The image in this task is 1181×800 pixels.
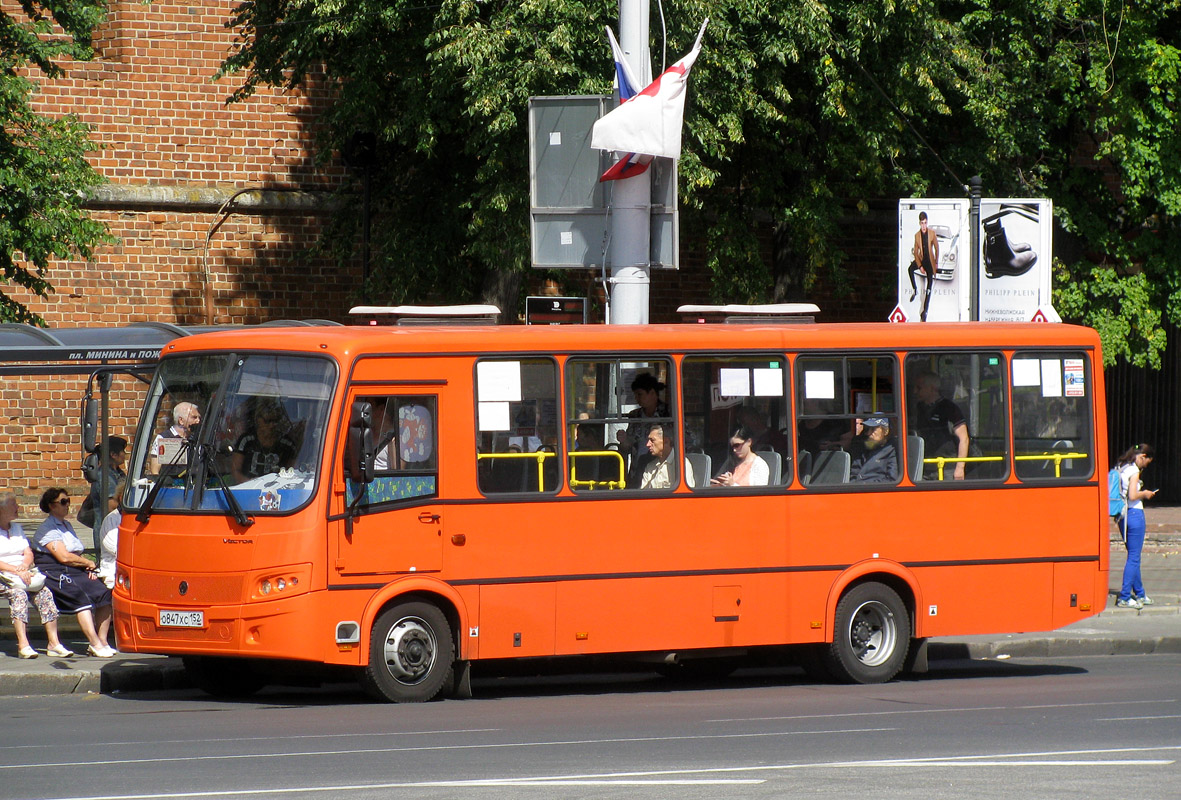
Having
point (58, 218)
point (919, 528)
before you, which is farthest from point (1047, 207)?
point (58, 218)

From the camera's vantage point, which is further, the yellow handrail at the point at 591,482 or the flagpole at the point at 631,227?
the flagpole at the point at 631,227

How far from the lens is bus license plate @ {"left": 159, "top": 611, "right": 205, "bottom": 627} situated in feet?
36.1

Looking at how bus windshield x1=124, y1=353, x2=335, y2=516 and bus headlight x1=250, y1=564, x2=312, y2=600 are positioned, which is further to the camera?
bus windshield x1=124, y1=353, x2=335, y2=516

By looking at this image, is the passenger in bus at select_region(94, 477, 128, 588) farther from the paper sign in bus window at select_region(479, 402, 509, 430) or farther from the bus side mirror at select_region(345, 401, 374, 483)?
the paper sign in bus window at select_region(479, 402, 509, 430)

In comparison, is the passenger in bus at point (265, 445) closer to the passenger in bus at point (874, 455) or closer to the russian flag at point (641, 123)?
the russian flag at point (641, 123)

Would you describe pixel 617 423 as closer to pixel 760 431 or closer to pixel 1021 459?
pixel 760 431

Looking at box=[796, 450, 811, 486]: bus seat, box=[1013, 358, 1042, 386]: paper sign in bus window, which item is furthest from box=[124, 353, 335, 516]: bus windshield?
box=[1013, 358, 1042, 386]: paper sign in bus window

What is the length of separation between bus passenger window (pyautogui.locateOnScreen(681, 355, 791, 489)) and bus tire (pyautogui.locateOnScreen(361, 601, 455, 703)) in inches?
89.3

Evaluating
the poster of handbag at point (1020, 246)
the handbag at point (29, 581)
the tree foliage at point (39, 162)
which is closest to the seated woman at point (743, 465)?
the handbag at point (29, 581)

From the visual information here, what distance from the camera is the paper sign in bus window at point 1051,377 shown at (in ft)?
44.1

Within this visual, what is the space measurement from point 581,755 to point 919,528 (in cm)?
475

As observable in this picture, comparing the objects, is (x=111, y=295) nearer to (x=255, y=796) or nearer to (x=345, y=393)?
(x=345, y=393)

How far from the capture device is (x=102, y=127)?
2412cm

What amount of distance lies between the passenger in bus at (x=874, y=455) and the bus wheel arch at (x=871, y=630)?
31.0 inches
